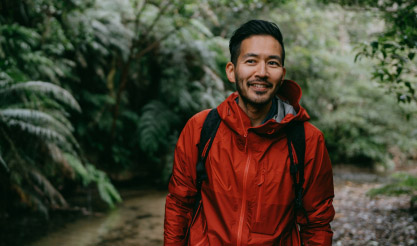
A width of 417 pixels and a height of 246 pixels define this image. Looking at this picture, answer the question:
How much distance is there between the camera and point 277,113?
74.3 inches

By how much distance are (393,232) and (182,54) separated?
237 inches

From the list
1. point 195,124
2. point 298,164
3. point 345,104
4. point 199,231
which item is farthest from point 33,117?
point 345,104

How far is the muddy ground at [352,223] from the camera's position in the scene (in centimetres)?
442

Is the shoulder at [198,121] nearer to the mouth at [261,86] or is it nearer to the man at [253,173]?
the man at [253,173]

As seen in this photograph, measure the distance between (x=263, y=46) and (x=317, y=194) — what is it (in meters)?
0.80

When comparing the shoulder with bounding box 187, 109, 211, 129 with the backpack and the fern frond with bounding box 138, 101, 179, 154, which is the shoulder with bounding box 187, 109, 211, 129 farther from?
→ the fern frond with bounding box 138, 101, 179, 154

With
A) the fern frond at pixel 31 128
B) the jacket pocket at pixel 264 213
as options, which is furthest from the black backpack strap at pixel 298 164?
the fern frond at pixel 31 128

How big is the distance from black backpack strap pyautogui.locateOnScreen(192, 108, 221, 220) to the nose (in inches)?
12.3

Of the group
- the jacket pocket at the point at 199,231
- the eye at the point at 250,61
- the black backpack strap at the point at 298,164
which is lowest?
the jacket pocket at the point at 199,231

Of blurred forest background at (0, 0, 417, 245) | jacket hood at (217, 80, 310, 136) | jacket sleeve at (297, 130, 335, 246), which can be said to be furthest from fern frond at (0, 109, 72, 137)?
jacket sleeve at (297, 130, 335, 246)

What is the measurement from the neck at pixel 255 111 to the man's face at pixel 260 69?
0.17 ft

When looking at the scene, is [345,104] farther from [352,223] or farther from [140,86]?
[352,223]

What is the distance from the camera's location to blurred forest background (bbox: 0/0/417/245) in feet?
14.4

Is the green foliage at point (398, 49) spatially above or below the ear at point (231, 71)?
above
